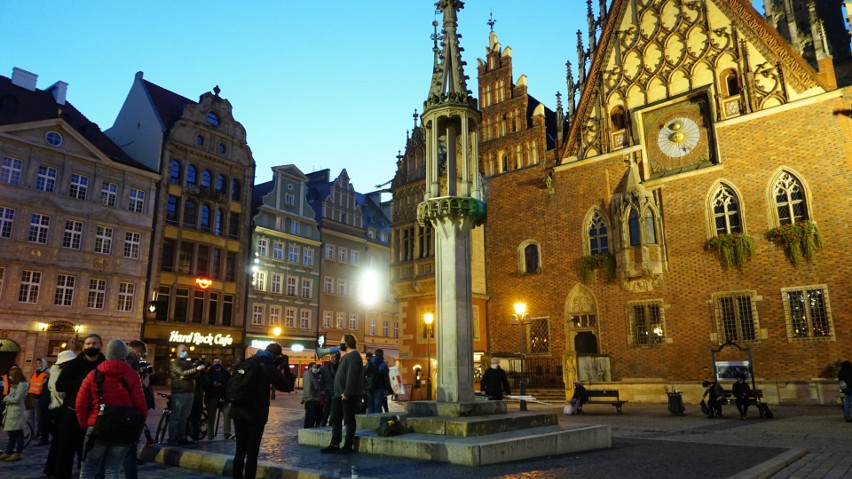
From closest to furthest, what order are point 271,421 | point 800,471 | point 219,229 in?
point 800,471 < point 271,421 < point 219,229

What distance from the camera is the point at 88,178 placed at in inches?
1264

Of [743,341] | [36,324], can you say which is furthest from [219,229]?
[743,341]

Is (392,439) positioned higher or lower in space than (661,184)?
lower

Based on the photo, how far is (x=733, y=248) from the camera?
21922 mm

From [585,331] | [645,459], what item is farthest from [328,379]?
[585,331]

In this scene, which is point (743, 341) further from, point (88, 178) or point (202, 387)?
point (88, 178)

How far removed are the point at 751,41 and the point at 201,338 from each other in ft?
109

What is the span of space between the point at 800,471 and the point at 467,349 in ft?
16.7

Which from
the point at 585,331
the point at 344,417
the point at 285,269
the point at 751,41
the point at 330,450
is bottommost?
the point at 330,450

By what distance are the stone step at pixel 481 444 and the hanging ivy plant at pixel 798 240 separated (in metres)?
15.3

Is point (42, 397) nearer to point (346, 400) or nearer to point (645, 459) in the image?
point (346, 400)

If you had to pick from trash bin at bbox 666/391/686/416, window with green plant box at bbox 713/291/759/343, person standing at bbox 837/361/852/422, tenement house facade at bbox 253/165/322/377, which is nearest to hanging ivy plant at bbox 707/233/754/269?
window with green plant box at bbox 713/291/759/343

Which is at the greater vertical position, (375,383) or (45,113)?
(45,113)

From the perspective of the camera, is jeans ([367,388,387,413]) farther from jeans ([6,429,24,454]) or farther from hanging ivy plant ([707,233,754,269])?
hanging ivy plant ([707,233,754,269])
